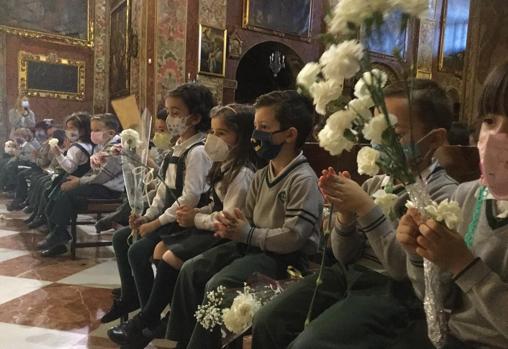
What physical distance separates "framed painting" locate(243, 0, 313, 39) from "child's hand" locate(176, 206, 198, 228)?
7.67 m

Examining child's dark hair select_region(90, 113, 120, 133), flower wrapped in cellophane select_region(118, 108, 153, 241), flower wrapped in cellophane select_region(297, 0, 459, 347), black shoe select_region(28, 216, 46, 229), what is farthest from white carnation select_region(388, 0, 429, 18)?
black shoe select_region(28, 216, 46, 229)

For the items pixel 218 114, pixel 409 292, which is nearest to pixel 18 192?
pixel 218 114

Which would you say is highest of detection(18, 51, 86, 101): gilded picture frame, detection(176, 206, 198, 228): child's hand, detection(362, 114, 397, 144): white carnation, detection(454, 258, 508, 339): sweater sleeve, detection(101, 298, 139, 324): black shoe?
detection(18, 51, 86, 101): gilded picture frame

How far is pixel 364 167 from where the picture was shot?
91cm

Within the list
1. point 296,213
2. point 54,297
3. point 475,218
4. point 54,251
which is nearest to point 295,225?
point 296,213

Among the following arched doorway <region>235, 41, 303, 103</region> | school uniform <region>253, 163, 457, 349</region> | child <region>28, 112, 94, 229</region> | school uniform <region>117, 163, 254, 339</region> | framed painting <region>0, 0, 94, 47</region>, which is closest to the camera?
school uniform <region>253, 163, 457, 349</region>

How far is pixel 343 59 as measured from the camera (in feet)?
2.91

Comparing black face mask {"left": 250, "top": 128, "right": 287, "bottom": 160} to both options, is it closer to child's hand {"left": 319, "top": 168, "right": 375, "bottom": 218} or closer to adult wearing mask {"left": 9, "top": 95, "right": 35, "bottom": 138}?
child's hand {"left": 319, "top": 168, "right": 375, "bottom": 218}

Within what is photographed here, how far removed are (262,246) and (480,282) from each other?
0.91m

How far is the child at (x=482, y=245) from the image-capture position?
0.88 metres

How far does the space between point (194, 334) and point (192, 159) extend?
2.90 ft

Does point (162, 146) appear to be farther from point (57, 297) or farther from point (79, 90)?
point (79, 90)

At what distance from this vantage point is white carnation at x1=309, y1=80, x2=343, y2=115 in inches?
36.7

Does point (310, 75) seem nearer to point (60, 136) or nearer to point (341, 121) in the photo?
point (341, 121)
